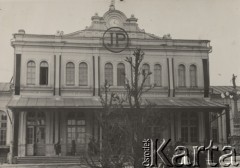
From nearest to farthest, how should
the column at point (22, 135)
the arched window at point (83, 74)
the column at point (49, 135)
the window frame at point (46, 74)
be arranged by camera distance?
the column at point (22, 135)
the column at point (49, 135)
the window frame at point (46, 74)
the arched window at point (83, 74)

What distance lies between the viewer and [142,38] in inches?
1083

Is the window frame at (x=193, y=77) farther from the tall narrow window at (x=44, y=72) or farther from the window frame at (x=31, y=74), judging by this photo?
the window frame at (x=31, y=74)

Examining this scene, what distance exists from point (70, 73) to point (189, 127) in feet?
27.0

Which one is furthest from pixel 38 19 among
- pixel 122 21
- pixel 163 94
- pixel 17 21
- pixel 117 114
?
pixel 163 94

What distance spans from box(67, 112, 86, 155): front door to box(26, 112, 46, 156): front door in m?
1.52

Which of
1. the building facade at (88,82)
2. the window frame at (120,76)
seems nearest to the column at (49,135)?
the building facade at (88,82)

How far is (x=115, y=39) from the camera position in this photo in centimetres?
2720

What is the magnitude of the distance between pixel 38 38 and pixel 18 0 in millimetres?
8890

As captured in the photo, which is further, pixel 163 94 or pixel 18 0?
pixel 163 94

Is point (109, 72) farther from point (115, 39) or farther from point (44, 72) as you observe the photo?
point (44, 72)

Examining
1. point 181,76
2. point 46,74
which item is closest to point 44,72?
point 46,74

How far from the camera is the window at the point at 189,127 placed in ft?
89.7

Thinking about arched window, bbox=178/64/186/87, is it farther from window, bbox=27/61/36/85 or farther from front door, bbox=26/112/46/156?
window, bbox=27/61/36/85

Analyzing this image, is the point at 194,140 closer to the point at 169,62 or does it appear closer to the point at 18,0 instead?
the point at 169,62
